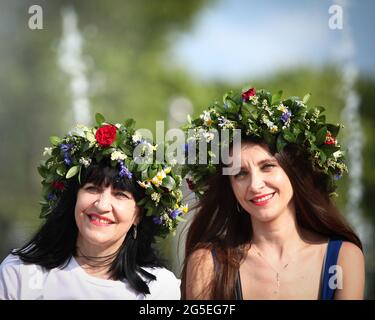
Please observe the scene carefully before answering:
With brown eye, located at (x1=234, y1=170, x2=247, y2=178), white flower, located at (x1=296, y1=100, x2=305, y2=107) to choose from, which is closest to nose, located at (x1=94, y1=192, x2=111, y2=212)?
brown eye, located at (x1=234, y1=170, x2=247, y2=178)

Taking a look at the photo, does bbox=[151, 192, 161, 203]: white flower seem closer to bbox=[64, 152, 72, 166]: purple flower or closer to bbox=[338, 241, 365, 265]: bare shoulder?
bbox=[64, 152, 72, 166]: purple flower

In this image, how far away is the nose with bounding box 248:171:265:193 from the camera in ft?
15.8

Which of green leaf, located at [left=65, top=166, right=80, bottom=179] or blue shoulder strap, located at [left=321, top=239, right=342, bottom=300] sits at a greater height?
green leaf, located at [left=65, top=166, right=80, bottom=179]

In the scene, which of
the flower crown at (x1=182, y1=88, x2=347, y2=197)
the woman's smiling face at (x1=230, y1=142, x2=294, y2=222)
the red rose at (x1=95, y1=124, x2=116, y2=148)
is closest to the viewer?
the woman's smiling face at (x1=230, y1=142, x2=294, y2=222)

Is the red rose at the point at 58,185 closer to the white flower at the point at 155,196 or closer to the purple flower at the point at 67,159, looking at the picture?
the purple flower at the point at 67,159

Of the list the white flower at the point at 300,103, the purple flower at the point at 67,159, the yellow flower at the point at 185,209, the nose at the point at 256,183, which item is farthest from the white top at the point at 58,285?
the white flower at the point at 300,103

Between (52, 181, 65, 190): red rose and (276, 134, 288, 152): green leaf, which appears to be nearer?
(276, 134, 288, 152): green leaf

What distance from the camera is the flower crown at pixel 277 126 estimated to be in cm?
499

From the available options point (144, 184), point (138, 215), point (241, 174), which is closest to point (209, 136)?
point (241, 174)

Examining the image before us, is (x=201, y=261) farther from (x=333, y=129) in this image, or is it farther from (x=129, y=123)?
(x=333, y=129)

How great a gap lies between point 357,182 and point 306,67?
4.70 meters

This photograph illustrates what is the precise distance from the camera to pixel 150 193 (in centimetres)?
524
